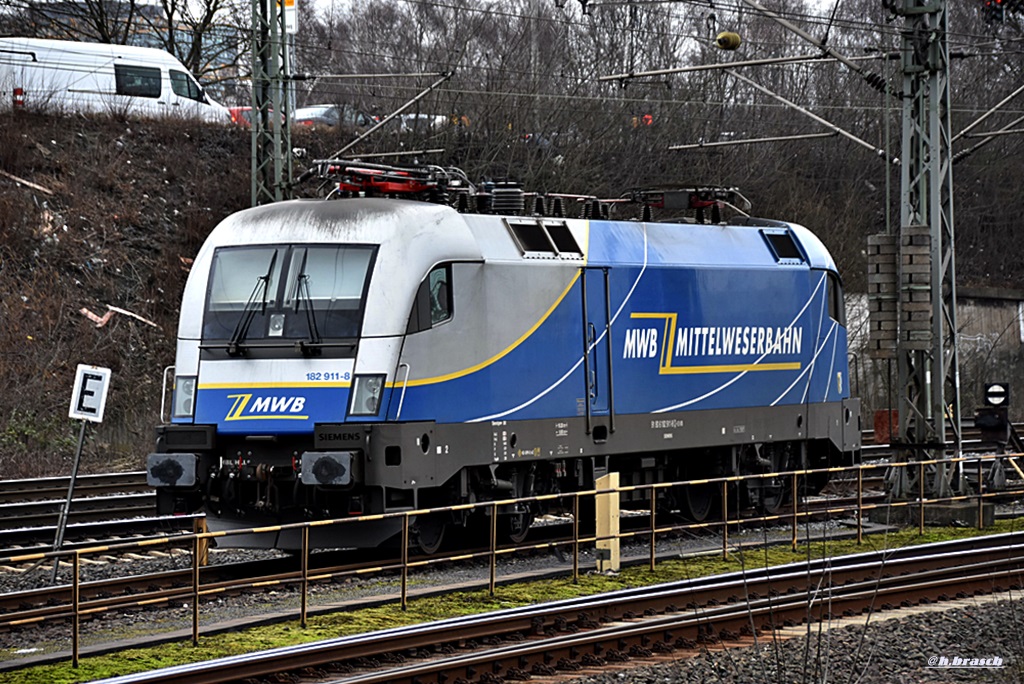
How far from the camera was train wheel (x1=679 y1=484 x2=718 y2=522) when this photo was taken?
19.3 metres

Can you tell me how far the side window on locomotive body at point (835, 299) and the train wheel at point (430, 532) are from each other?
793 centimetres

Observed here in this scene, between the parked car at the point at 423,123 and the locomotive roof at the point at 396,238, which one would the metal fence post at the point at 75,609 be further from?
the parked car at the point at 423,123

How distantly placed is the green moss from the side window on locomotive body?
4.12 metres

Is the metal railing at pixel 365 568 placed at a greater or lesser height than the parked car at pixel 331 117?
lesser

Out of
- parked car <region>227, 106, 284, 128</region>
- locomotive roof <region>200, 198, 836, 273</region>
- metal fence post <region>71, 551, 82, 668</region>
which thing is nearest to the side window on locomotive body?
locomotive roof <region>200, 198, 836, 273</region>

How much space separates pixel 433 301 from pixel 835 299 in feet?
27.6

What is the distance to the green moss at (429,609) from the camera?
33.7 ft

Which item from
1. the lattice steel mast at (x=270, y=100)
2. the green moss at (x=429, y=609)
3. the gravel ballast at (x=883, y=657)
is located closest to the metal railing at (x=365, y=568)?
the green moss at (x=429, y=609)

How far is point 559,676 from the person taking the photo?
10.7 meters

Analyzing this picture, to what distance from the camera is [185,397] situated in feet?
50.4

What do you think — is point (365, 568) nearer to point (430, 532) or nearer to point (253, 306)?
point (430, 532)

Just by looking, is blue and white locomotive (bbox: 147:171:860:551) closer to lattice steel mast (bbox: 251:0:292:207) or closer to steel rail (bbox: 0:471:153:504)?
steel rail (bbox: 0:471:153:504)

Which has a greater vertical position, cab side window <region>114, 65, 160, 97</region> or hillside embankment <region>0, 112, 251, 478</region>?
cab side window <region>114, 65, 160, 97</region>

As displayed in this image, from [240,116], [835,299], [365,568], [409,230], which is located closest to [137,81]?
[240,116]
